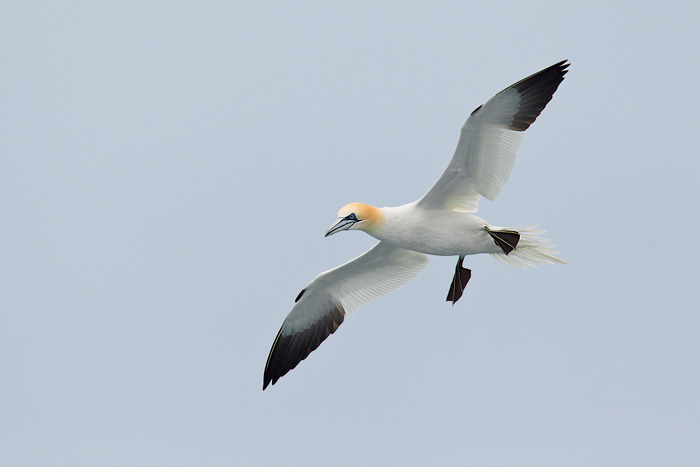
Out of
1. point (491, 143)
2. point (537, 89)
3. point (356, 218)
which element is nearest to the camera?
point (537, 89)

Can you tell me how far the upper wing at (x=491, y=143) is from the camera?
9.87 m

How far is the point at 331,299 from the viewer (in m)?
12.2

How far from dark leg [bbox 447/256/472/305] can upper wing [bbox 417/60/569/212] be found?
1314 mm

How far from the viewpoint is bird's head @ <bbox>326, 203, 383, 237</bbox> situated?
33.9ft

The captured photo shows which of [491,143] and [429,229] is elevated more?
[491,143]

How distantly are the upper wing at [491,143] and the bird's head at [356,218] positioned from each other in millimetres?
582

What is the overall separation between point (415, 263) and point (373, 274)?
0.58 m

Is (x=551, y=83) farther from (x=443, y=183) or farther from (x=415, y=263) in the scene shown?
(x=415, y=263)

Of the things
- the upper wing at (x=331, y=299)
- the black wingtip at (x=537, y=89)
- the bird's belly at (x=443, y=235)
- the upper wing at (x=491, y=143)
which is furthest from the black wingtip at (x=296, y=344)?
the black wingtip at (x=537, y=89)

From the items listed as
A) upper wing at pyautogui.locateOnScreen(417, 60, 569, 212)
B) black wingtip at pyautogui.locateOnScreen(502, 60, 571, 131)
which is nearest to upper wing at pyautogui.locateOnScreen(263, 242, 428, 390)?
upper wing at pyautogui.locateOnScreen(417, 60, 569, 212)

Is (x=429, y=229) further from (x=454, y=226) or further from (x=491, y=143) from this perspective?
(x=491, y=143)

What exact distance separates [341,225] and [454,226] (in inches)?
52.2

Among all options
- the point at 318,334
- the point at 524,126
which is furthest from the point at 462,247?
the point at 318,334

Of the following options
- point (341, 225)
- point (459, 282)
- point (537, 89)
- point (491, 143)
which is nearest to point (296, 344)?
point (459, 282)
